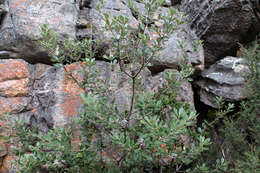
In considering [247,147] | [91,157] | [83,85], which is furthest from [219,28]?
[91,157]

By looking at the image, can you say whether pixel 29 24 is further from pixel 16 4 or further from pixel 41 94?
pixel 41 94

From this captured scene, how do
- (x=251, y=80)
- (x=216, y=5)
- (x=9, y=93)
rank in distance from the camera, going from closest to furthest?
(x=9, y=93) < (x=251, y=80) < (x=216, y=5)

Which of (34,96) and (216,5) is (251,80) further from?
(34,96)

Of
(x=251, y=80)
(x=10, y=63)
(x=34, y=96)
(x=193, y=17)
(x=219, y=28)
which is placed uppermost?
(x=193, y=17)

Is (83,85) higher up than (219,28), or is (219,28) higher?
(219,28)

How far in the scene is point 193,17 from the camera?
14.1 ft

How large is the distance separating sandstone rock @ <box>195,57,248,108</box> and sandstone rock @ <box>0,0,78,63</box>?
280 cm

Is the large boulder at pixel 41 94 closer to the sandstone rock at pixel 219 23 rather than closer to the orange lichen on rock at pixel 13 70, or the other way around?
the orange lichen on rock at pixel 13 70

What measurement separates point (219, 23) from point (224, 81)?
1.21 meters

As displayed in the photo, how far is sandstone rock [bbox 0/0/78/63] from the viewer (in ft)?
9.05

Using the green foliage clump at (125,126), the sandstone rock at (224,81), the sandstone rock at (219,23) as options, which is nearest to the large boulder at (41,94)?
the green foliage clump at (125,126)

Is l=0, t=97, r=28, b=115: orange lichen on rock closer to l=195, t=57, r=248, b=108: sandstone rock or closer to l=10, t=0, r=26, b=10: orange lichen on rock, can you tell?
l=10, t=0, r=26, b=10: orange lichen on rock

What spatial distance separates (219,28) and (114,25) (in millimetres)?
3015

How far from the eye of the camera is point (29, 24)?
2.78 m
